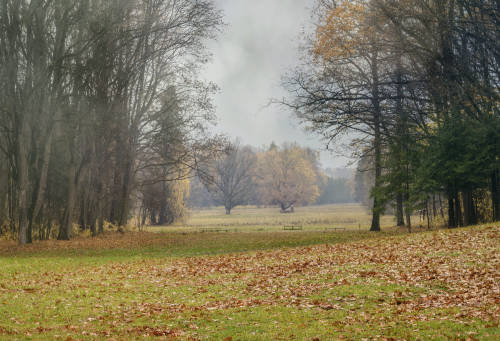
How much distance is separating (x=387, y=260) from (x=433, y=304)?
5.66 m

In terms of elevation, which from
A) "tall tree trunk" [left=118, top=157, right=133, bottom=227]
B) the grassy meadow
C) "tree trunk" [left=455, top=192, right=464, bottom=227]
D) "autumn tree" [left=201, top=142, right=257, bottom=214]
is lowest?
the grassy meadow

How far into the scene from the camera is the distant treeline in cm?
2419

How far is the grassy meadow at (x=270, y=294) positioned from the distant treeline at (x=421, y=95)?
588 cm

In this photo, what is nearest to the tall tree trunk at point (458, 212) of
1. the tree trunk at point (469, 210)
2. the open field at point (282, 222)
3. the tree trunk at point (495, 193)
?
the tree trunk at point (469, 210)

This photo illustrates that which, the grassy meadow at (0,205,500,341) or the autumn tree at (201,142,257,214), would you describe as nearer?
the grassy meadow at (0,205,500,341)

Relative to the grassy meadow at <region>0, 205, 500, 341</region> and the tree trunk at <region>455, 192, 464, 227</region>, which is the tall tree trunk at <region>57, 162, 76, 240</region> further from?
the tree trunk at <region>455, 192, 464, 227</region>

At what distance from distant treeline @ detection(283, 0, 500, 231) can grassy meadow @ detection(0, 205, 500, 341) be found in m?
5.88

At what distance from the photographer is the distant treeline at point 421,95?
24.2 metres

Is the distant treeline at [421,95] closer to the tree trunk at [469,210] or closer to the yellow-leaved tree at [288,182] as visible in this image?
the tree trunk at [469,210]

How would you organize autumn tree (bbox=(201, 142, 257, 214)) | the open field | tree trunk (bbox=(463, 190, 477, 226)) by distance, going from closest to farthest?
tree trunk (bbox=(463, 190, 477, 226)), the open field, autumn tree (bbox=(201, 142, 257, 214))

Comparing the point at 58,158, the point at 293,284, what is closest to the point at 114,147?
the point at 58,158

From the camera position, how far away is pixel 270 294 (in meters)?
11.8

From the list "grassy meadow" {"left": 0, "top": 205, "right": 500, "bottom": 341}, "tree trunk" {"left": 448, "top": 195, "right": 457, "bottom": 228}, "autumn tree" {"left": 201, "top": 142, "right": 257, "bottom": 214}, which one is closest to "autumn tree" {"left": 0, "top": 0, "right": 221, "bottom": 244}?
"grassy meadow" {"left": 0, "top": 205, "right": 500, "bottom": 341}

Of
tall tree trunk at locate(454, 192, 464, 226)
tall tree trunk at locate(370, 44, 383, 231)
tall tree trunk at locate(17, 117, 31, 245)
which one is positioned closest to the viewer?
tall tree trunk at locate(17, 117, 31, 245)
